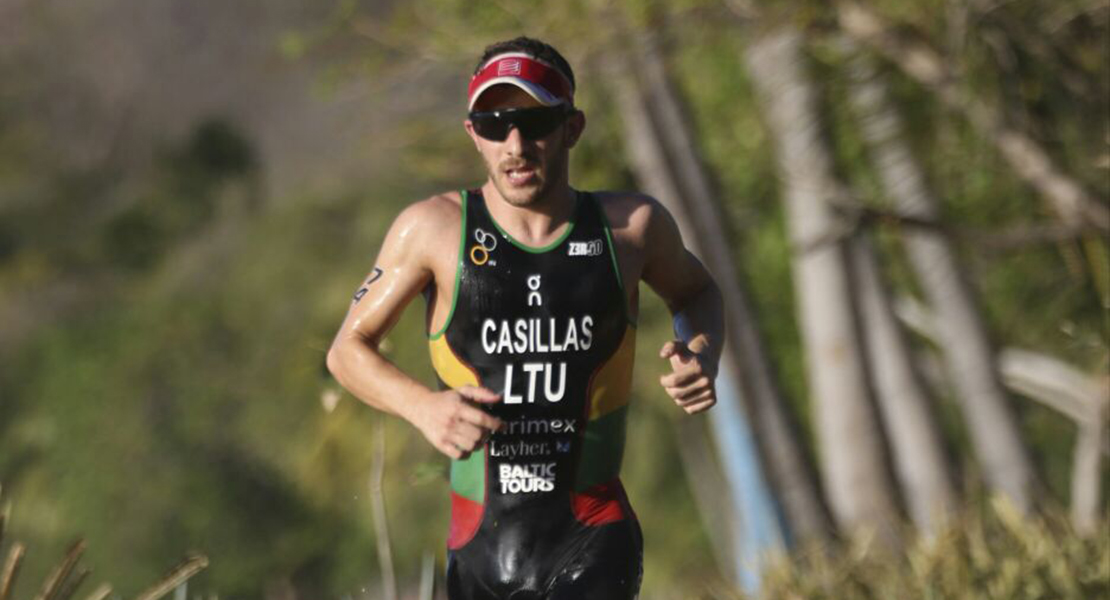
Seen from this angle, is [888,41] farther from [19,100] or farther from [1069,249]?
[19,100]

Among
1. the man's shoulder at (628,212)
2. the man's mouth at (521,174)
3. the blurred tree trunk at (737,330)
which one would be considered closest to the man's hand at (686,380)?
the man's shoulder at (628,212)

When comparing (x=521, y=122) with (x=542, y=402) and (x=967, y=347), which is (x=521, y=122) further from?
(x=967, y=347)

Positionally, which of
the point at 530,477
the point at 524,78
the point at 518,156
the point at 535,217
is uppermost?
the point at 524,78

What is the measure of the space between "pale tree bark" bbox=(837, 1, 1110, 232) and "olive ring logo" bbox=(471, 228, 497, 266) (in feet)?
18.1

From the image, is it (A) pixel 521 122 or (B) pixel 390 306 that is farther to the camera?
(B) pixel 390 306

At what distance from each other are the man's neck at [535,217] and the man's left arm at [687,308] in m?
0.27

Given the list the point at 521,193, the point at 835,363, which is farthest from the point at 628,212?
the point at 835,363

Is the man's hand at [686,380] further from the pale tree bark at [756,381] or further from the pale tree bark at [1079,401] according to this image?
the pale tree bark at [756,381]

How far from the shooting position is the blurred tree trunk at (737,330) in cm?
1562

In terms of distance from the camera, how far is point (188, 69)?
38.5 m

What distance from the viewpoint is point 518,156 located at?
577cm

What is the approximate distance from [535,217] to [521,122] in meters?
0.27

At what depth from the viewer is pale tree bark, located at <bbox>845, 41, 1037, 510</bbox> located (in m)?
14.8

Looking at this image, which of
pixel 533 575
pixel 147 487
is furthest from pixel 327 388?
pixel 147 487
